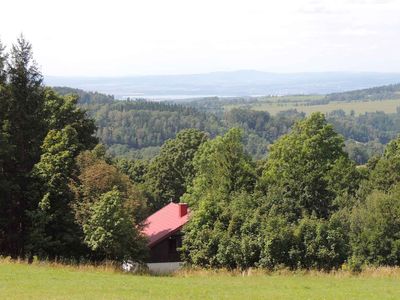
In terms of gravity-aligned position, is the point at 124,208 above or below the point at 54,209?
above

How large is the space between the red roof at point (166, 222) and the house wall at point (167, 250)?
496 millimetres

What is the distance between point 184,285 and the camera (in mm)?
23359

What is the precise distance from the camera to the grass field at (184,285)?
20.1 meters

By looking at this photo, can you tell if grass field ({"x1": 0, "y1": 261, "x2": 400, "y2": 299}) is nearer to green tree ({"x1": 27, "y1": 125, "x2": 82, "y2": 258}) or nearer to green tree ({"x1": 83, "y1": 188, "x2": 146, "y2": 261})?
green tree ({"x1": 83, "y1": 188, "x2": 146, "y2": 261})

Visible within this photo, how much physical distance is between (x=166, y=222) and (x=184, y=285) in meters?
23.5

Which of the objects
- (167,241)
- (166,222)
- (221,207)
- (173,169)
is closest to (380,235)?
(221,207)

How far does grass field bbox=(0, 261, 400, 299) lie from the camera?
791 inches

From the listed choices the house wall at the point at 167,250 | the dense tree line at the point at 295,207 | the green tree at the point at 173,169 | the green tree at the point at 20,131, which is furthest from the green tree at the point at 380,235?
the green tree at the point at 173,169

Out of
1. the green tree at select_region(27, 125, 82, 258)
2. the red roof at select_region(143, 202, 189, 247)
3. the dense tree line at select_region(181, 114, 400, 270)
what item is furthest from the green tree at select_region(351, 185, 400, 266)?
the green tree at select_region(27, 125, 82, 258)

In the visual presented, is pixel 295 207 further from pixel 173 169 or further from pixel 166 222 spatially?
pixel 173 169

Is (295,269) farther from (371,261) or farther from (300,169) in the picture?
(300,169)

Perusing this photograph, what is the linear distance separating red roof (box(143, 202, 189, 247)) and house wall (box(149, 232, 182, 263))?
0.50 meters

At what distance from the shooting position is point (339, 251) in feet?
110

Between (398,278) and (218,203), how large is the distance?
39.4 ft
